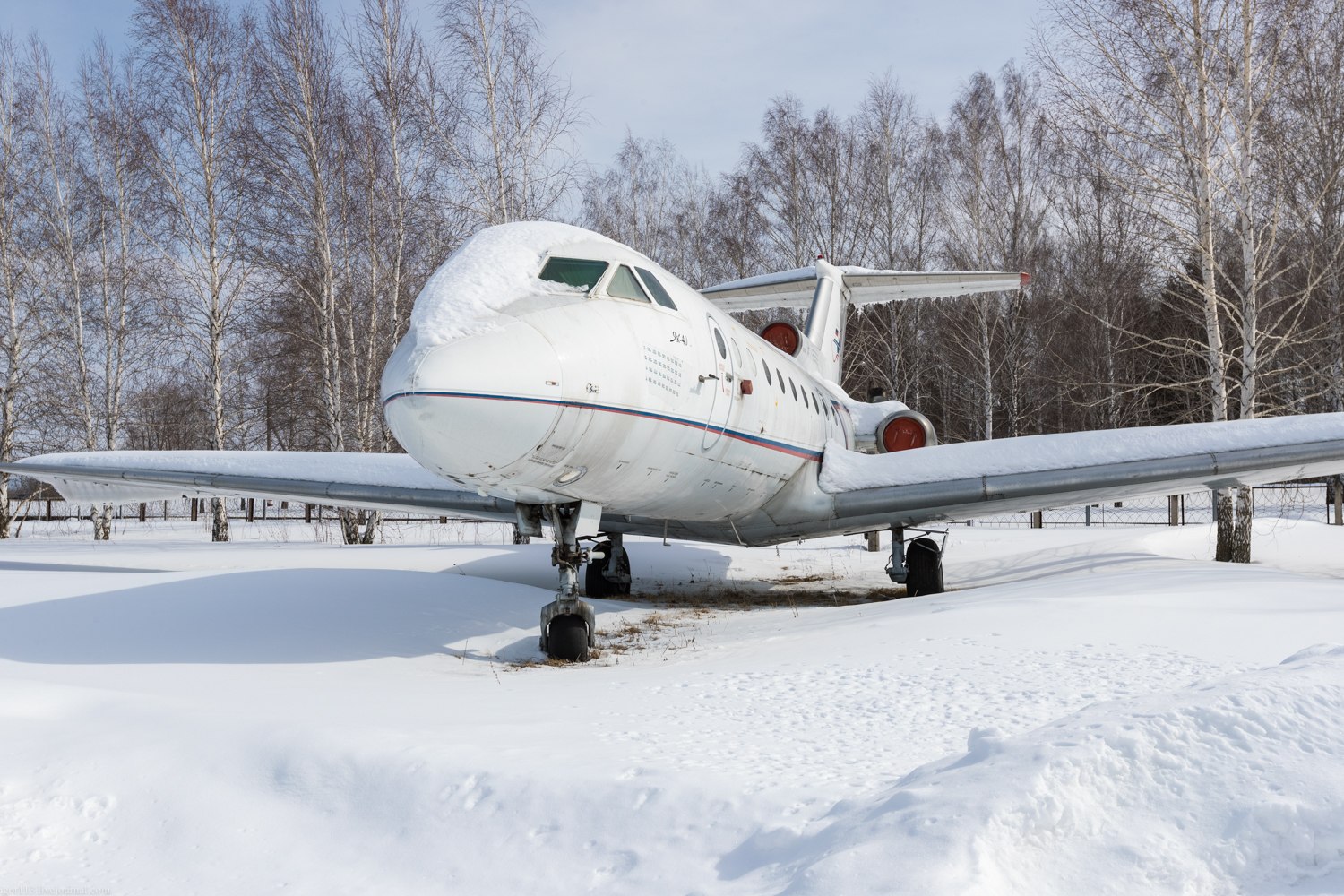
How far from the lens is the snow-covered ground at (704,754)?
2215 mm

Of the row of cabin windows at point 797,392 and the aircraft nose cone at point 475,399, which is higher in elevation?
the row of cabin windows at point 797,392

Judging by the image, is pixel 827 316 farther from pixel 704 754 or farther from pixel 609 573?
pixel 704 754

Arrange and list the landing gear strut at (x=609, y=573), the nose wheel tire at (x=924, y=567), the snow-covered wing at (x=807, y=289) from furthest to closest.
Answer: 1. the snow-covered wing at (x=807, y=289)
2. the landing gear strut at (x=609, y=573)
3. the nose wheel tire at (x=924, y=567)

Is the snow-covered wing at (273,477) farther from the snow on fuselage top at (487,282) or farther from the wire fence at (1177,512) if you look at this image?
the wire fence at (1177,512)

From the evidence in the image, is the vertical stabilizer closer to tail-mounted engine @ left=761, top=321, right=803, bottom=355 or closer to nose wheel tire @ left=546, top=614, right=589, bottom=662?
tail-mounted engine @ left=761, top=321, right=803, bottom=355

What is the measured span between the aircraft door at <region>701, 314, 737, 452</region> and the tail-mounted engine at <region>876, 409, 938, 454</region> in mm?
5464

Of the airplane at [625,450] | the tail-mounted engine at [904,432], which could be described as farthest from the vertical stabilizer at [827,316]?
the airplane at [625,450]

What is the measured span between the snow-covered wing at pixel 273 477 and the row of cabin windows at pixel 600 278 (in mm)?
3091

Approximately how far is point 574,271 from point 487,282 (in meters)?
0.73

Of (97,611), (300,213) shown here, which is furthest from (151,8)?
(97,611)

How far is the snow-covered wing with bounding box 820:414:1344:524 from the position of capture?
7.92 meters

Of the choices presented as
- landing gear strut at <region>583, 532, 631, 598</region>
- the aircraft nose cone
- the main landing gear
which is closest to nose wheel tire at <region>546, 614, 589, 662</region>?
the aircraft nose cone

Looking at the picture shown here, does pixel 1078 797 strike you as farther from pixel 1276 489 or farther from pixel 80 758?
pixel 1276 489

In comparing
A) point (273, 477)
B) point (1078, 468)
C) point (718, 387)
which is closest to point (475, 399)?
point (718, 387)
